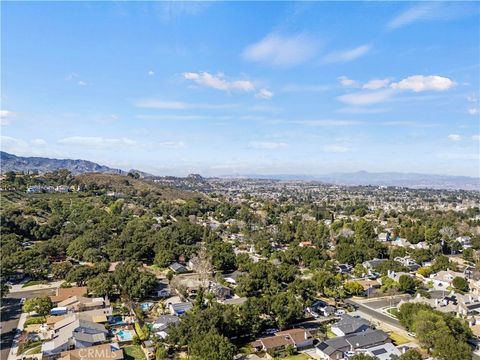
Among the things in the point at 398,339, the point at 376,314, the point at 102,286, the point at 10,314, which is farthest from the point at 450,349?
the point at 10,314

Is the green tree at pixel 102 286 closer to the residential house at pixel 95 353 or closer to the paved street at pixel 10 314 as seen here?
the paved street at pixel 10 314

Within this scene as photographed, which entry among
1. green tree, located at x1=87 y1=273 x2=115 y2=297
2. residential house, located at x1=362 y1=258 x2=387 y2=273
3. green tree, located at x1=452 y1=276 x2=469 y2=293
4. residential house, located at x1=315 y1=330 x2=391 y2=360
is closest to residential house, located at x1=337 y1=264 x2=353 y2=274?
residential house, located at x1=362 y1=258 x2=387 y2=273

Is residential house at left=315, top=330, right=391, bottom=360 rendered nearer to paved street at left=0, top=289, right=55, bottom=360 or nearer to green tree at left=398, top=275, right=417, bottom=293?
green tree at left=398, top=275, right=417, bottom=293

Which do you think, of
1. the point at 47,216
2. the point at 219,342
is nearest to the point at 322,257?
the point at 219,342

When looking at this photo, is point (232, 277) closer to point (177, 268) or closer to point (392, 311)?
point (177, 268)

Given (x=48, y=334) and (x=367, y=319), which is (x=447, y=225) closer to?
(x=367, y=319)
